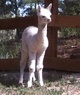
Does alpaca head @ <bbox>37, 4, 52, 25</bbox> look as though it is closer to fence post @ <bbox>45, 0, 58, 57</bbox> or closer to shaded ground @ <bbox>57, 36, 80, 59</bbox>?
fence post @ <bbox>45, 0, 58, 57</bbox>

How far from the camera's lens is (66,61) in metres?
7.64

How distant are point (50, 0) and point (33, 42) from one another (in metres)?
2.32

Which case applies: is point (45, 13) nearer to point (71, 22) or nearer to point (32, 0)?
point (71, 22)

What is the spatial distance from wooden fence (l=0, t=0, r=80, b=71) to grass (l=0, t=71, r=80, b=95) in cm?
27

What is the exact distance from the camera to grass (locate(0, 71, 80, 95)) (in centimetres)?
552

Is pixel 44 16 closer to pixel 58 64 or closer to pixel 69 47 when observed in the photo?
pixel 58 64

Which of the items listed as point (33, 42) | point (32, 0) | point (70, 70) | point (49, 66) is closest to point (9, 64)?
point (49, 66)

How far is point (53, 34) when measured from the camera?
25.7 ft

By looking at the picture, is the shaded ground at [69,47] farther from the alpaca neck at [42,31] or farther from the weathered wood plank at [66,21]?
the alpaca neck at [42,31]

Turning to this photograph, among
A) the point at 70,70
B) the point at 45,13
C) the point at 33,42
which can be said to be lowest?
the point at 70,70

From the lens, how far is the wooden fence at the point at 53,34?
24.5 ft

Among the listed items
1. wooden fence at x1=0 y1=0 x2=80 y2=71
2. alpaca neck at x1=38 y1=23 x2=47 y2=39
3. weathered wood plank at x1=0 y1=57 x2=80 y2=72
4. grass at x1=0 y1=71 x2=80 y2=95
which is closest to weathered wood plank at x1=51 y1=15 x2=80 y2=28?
wooden fence at x1=0 y1=0 x2=80 y2=71

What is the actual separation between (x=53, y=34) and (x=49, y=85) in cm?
201

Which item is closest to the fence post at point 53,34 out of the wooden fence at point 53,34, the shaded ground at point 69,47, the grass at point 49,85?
the wooden fence at point 53,34
